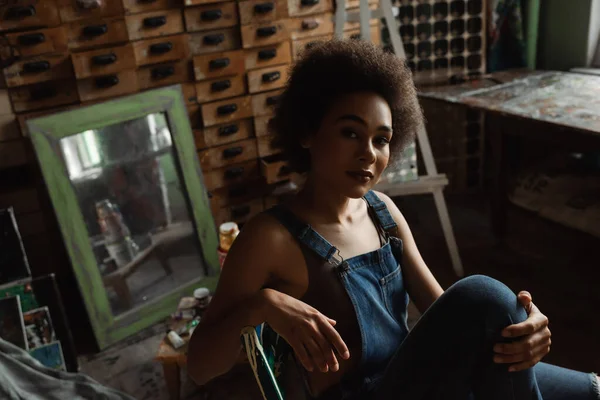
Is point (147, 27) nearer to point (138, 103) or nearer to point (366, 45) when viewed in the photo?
point (138, 103)

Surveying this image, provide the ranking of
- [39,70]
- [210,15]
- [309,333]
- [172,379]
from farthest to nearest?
[210,15], [39,70], [172,379], [309,333]

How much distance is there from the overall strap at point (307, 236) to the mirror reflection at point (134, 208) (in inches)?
58.5

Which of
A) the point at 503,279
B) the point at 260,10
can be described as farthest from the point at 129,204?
the point at 503,279

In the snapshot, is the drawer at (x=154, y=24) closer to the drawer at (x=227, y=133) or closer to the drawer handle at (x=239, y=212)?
the drawer at (x=227, y=133)

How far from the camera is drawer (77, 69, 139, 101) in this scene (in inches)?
97.1

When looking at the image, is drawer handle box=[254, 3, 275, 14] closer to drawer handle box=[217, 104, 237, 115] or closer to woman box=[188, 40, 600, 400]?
drawer handle box=[217, 104, 237, 115]

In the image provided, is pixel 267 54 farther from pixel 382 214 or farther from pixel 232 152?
pixel 382 214

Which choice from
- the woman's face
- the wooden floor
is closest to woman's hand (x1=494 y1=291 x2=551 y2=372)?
A: the woman's face

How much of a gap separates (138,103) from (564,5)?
2.41m

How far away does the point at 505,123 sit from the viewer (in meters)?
2.73

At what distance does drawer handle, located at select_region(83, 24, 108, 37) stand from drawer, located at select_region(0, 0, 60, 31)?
0.12m

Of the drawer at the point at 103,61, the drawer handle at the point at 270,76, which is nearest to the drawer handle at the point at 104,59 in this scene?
the drawer at the point at 103,61

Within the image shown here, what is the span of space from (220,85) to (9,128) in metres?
0.93

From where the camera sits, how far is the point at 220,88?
8.90 ft
